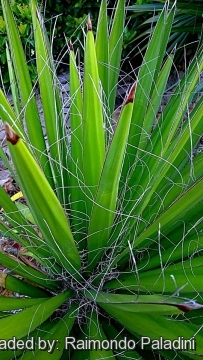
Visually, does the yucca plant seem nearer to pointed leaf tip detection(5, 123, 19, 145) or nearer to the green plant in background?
pointed leaf tip detection(5, 123, 19, 145)

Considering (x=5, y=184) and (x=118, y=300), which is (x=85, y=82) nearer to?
(x=118, y=300)

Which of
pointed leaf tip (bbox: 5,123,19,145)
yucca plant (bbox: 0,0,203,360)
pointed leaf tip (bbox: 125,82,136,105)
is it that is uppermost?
pointed leaf tip (bbox: 125,82,136,105)

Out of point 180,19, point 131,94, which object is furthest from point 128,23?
point 131,94

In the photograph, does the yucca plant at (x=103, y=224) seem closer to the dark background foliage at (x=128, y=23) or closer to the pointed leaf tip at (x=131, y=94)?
the pointed leaf tip at (x=131, y=94)

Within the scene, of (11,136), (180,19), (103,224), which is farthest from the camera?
(180,19)

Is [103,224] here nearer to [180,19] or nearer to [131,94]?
[131,94]

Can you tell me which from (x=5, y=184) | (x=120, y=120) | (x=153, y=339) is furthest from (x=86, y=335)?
(x=5, y=184)

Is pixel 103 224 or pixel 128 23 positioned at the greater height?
pixel 128 23

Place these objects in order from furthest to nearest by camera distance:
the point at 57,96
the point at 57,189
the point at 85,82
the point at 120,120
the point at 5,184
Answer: the point at 5,184
the point at 57,96
the point at 57,189
the point at 85,82
the point at 120,120

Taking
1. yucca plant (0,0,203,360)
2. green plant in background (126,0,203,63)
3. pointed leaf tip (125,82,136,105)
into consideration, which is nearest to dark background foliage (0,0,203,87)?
green plant in background (126,0,203,63)
